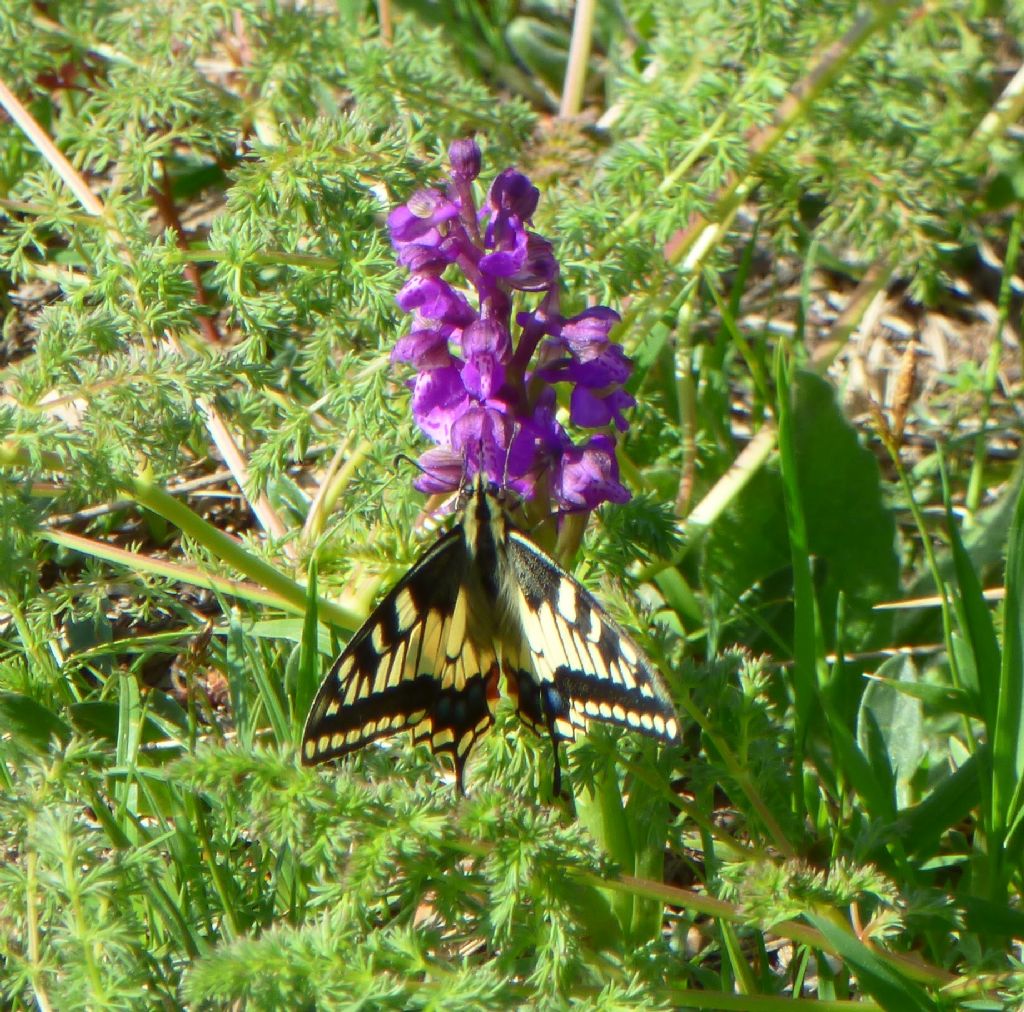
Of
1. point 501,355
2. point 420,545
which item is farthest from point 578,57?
point 501,355

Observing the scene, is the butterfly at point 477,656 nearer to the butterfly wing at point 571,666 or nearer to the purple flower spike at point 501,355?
the butterfly wing at point 571,666

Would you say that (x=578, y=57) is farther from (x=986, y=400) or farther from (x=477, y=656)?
(x=477, y=656)

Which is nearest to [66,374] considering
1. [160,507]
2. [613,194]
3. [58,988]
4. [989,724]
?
[160,507]

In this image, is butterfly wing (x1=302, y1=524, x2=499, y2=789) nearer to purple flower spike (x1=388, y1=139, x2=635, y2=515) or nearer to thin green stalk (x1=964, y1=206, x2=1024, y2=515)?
purple flower spike (x1=388, y1=139, x2=635, y2=515)

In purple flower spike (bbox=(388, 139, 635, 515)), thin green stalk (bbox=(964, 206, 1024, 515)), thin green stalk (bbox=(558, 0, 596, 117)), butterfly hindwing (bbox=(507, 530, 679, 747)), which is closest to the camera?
butterfly hindwing (bbox=(507, 530, 679, 747))

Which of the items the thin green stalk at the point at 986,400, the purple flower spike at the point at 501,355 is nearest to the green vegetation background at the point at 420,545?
the thin green stalk at the point at 986,400

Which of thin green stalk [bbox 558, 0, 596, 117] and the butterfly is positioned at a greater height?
thin green stalk [bbox 558, 0, 596, 117]

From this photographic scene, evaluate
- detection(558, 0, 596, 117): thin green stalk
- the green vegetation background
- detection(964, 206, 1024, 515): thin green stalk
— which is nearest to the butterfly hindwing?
the green vegetation background

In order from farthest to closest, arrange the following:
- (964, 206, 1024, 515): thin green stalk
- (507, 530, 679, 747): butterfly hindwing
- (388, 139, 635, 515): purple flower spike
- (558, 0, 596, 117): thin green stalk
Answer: (558, 0, 596, 117): thin green stalk, (964, 206, 1024, 515): thin green stalk, (388, 139, 635, 515): purple flower spike, (507, 530, 679, 747): butterfly hindwing
